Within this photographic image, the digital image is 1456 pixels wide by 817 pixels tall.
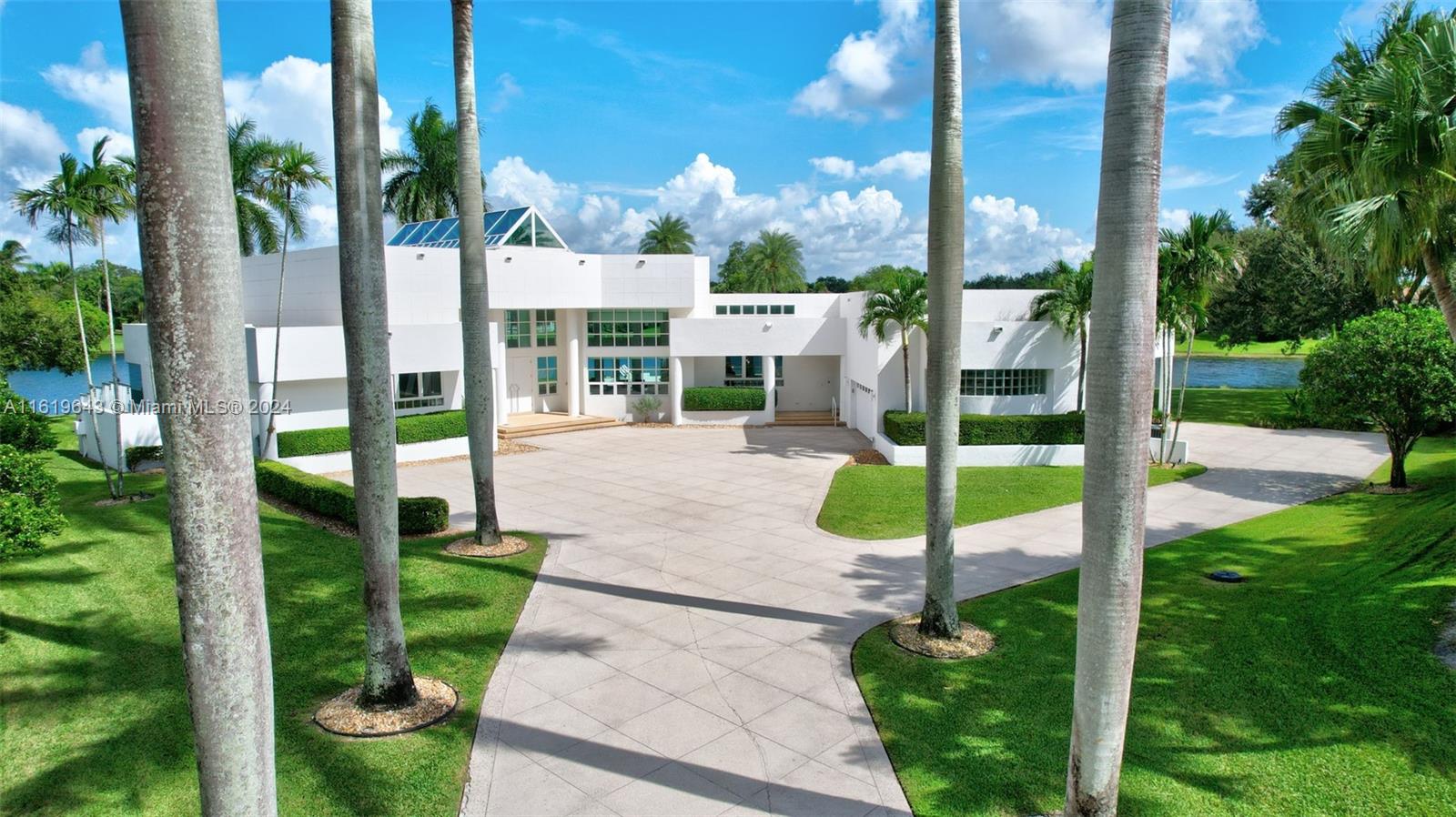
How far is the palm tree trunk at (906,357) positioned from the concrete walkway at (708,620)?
3454 millimetres

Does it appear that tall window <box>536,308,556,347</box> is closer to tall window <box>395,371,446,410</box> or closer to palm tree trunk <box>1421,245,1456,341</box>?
tall window <box>395,371,446,410</box>

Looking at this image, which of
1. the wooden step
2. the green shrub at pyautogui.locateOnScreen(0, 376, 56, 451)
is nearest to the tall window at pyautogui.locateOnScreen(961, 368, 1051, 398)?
the wooden step

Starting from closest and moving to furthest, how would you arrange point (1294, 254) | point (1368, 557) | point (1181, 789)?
point (1181, 789)
point (1368, 557)
point (1294, 254)

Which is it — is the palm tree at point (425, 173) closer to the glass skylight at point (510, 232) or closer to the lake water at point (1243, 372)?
the glass skylight at point (510, 232)

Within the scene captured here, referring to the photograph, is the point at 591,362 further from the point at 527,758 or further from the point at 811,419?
the point at 527,758

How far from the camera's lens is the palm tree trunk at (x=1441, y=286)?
33.9 feet

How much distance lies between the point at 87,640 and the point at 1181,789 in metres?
10.4

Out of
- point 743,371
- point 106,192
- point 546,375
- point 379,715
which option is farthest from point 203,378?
point 743,371

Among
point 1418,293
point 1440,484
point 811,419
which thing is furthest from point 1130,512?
point 1418,293

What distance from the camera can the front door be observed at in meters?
31.7

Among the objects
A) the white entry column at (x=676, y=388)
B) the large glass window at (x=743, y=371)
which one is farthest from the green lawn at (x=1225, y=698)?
the large glass window at (x=743, y=371)

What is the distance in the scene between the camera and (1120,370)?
5234 mm

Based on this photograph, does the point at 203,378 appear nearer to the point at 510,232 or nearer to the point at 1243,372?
the point at 510,232

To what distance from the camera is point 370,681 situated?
8.12m
